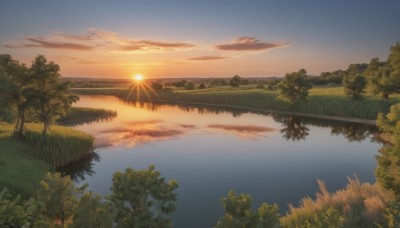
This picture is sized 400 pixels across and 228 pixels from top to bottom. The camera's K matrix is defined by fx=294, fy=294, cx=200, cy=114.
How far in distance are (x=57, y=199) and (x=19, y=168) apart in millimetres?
13627

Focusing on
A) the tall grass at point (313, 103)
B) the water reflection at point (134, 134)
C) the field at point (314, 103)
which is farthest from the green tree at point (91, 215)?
the field at point (314, 103)

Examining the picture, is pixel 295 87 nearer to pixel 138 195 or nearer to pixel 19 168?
pixel 19 168

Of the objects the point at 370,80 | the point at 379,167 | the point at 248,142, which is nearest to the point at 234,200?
the point at 379,167

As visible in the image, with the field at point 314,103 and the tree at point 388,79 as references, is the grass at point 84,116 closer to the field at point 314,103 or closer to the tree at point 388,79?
the field at point 314,103

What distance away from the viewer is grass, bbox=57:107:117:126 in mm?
52162

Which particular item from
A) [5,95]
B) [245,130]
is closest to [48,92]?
[5,95]

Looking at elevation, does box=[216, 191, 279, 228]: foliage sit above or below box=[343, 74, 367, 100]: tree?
below

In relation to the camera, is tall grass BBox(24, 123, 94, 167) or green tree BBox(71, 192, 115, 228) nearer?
green tree BBox(71, 192, 115, 228)

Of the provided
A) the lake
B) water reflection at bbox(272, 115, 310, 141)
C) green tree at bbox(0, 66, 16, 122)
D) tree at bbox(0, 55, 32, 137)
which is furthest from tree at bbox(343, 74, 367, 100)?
green tree at bbox(0, 66, 16, 122)

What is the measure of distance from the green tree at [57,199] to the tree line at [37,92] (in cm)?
2139

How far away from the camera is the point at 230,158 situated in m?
30.5

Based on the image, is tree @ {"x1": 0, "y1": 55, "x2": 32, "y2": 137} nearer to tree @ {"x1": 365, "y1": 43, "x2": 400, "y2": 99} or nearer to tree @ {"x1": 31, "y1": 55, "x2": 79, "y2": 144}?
tree @ {"x1": 31, "y1": 55, "x2": 79, "y2": 144}

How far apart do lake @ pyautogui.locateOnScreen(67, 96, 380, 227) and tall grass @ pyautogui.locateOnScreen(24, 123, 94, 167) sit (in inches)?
47.0

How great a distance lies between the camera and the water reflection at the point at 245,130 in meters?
42.7
